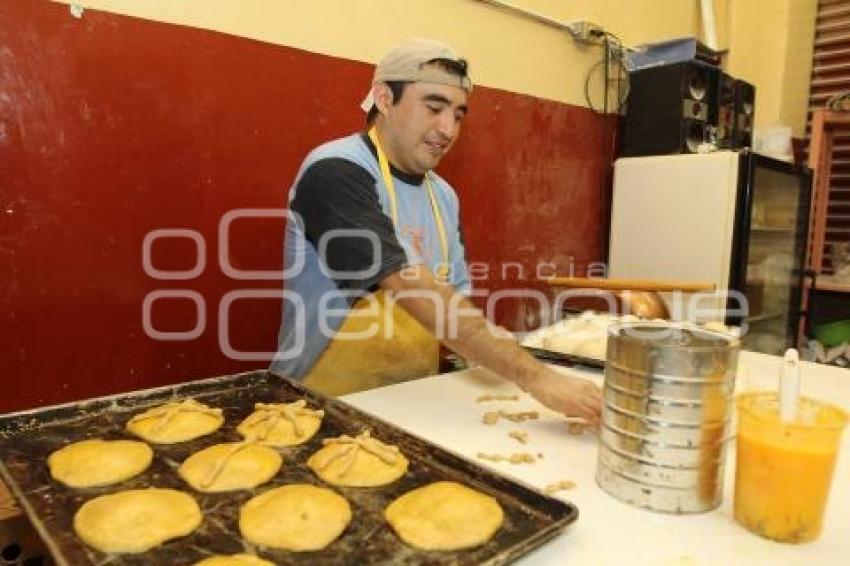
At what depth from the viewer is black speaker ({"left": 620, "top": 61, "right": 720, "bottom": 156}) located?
3082 mm

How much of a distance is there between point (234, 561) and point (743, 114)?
3.60 m

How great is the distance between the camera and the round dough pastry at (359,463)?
3.24 ft

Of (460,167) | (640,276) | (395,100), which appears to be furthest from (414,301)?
(640,276)

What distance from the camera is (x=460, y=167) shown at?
2.71 meters

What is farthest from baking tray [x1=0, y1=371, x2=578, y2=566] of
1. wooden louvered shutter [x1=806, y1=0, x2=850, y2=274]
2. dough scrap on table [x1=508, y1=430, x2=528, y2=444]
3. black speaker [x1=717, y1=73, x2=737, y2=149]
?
wooden louvered shutter [x1=806, y1=0, x2=850, y2=274]

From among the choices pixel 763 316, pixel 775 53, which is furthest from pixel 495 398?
pixel 775 53

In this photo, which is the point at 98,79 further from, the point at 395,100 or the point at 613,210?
the point at 613,210

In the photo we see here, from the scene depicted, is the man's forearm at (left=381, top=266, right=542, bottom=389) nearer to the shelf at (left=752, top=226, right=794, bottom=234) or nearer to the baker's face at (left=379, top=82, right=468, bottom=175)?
the baker's face at (left=379, top=82, right=468, bottom=175)

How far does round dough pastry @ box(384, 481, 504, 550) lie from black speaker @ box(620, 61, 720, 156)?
107 inches

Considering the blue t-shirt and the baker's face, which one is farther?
the baker's face

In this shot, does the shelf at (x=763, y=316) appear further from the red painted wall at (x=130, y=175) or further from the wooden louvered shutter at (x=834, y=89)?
the red painted wall at (x=130, y=175)

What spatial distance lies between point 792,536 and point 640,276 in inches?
100

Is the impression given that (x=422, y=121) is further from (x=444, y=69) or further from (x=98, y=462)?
(x=98, y=462)

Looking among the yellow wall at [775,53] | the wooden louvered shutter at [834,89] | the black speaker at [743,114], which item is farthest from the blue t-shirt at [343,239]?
the wooden louvered shutter at [834,89]
